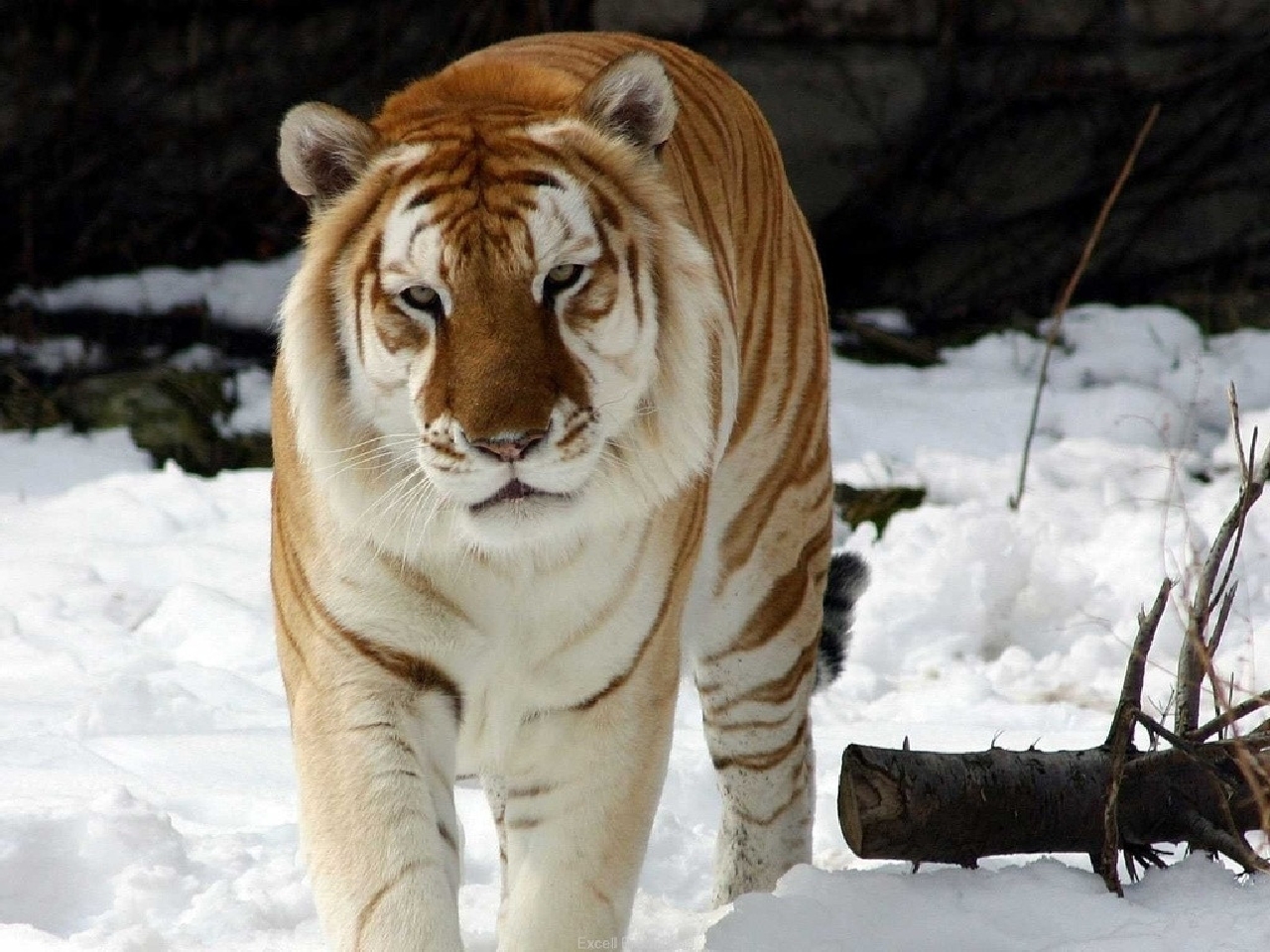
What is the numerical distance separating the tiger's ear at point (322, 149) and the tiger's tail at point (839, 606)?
127 centimetres

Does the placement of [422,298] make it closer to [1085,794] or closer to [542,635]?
[542,635]

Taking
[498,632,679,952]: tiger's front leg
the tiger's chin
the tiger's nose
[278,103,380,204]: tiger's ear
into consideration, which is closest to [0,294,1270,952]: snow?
[498,632,679,952]: tiger's front leg

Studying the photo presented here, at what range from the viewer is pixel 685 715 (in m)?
3.58

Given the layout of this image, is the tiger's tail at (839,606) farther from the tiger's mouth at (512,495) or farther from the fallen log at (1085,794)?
the tiger's mouth at (512,495)

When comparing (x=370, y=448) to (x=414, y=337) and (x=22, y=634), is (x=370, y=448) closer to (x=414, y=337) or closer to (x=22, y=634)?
(x=414, y=337)

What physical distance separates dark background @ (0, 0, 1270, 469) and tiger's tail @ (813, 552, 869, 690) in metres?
2.90

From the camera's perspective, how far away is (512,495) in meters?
1.99

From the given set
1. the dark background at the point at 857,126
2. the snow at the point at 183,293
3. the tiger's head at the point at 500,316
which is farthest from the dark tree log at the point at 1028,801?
the snow at the point at 183,293

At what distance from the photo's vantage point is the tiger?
6.52 feet

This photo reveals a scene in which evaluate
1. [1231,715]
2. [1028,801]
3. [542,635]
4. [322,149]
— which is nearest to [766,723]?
[1028,801]

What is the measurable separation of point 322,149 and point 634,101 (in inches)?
15.2

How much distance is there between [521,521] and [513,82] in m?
0.70

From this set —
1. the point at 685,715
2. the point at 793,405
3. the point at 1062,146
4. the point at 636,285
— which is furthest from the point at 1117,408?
the point at 636,285

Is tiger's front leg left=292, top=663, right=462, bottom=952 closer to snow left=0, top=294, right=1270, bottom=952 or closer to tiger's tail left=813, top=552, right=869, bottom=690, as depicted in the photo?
snow left=0, top=294, right=1270, bottom=952
